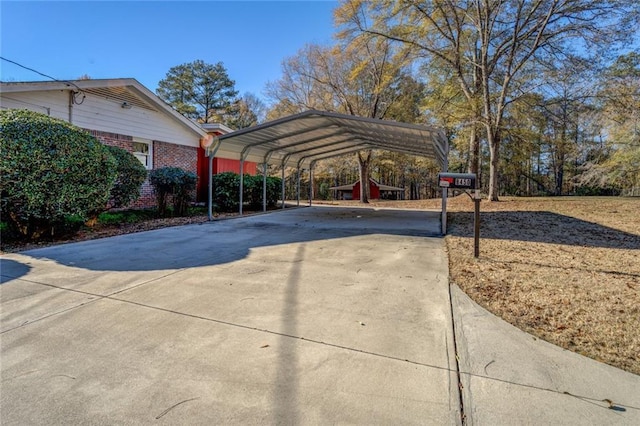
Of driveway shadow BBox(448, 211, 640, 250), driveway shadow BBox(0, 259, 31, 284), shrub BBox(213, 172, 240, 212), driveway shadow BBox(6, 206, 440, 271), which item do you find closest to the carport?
shrub BBox(213, 172, 240, 212)

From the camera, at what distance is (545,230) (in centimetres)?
754

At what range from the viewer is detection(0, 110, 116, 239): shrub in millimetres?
5316

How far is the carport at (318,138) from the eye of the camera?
300 inches

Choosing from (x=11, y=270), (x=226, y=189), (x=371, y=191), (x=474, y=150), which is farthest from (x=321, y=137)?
(x=371, y=191)

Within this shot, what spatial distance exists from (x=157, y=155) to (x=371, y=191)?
2502cm

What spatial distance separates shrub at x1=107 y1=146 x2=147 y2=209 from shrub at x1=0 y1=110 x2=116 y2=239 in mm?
1647

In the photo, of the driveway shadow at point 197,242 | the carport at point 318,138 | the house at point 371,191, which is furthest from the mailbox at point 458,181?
the house at point 371,191

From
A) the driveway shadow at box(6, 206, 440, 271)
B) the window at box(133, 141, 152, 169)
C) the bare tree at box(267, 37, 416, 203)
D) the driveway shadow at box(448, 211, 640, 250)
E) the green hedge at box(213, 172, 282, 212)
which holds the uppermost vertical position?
the bare tree at box(267, 37, 416, 203)

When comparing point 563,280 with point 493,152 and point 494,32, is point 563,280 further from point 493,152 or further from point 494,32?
point 494,32

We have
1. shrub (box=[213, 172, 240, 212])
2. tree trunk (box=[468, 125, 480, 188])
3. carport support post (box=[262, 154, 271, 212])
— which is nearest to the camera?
shrub (box=[213, 172, 240, 212])

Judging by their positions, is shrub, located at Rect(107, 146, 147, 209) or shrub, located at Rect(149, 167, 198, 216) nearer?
shrub, located at Rect(107, 146, 147, 209)

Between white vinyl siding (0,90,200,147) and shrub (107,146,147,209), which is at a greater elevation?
white vinyl siding (0,90,200,147)

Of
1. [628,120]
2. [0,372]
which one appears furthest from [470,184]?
[628,120]

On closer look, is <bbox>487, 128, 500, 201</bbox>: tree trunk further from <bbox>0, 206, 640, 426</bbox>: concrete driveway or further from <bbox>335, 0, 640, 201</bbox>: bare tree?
<bbox>0, 206, 640, 426</bbox>: concrete driveway
